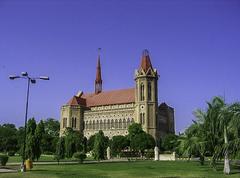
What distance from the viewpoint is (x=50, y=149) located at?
107812 mm

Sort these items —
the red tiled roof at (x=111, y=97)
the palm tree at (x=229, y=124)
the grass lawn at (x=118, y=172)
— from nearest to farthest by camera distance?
1. the grass lawn at (x=118, y=172)
2. the palm tree at (x=229, y=124)
3. the red tiled roof at (x=111, y=97)

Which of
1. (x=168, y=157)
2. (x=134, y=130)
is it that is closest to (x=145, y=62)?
(x=134, y=130)

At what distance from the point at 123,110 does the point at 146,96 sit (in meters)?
11.5

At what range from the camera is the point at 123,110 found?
4815 inches

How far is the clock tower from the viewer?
112812mm

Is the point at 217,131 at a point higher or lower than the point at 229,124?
lower

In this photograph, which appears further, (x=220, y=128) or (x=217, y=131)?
(x=217, y=131)

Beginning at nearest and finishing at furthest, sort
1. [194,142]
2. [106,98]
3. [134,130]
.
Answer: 1. [194,142]
2. [134,130]
3. [106,98]

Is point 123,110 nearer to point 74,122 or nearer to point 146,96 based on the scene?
point 146,96

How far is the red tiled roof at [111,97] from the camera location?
125056 millimetres

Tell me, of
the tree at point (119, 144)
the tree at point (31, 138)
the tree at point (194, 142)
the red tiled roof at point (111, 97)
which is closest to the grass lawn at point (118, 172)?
the tree at point (194, 142)

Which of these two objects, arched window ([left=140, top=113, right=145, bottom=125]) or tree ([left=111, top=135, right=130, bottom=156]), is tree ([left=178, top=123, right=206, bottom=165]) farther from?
arched window ([left=140, top=113, right=145, bottom=125])

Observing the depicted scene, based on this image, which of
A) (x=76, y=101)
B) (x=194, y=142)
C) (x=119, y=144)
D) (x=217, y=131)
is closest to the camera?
(x=217, y=131)

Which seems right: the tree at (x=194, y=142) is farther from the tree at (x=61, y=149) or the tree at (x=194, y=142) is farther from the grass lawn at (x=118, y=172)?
the tree at (x=61, y=149)
